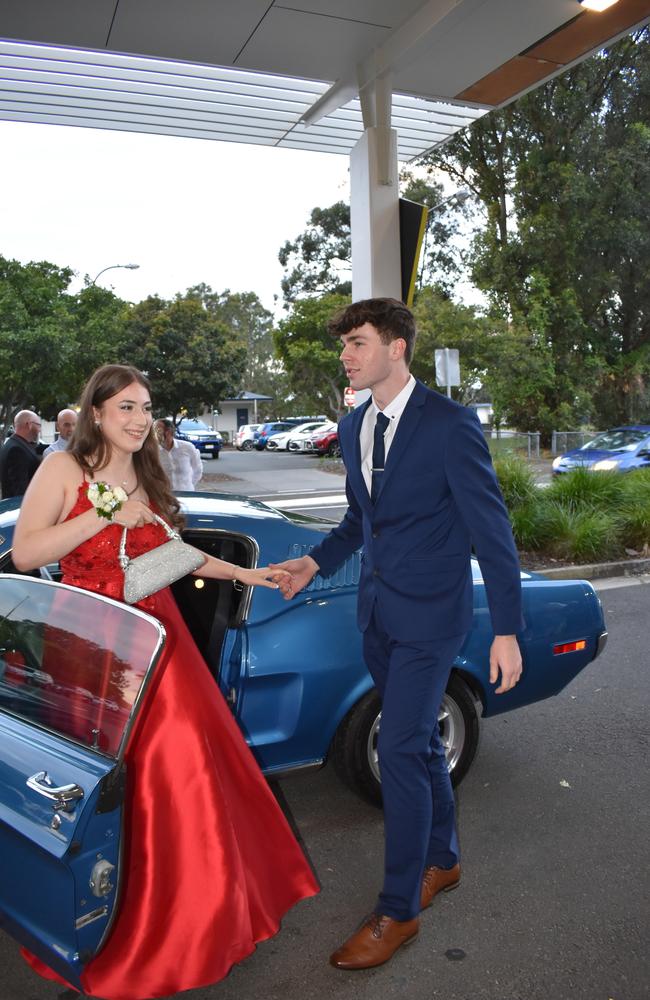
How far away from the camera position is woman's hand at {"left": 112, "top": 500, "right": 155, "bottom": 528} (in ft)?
8.26

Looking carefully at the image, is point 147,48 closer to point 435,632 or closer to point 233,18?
point 233,18

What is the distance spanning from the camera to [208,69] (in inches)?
269

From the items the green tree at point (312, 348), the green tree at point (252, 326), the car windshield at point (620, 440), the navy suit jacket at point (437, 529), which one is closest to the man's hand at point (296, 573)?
the navy suit jacket at point (437, 529)

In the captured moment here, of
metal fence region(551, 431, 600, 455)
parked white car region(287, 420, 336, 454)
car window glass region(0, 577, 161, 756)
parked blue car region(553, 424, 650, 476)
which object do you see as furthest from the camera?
parked white car region(287, 420, 336, 454)

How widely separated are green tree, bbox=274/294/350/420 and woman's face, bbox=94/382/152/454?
3184 cm

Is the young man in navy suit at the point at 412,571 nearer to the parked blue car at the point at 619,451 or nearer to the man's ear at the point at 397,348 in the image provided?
the man's ear at the point at 397,348

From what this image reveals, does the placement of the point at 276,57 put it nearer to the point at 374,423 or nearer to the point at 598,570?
the point at 374,423

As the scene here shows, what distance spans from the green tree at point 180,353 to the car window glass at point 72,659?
32411 millimetres

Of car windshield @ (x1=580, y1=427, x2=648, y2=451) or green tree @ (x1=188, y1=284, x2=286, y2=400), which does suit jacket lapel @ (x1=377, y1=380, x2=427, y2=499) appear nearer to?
car windshield @ (x1=580, y1=427, x2=648, y2=451)

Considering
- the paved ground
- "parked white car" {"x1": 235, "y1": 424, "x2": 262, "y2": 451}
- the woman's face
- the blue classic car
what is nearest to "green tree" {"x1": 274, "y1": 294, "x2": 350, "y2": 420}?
"parked white car" {"x1": 235, "y1": 424, "x2": 262, "y2": 451}

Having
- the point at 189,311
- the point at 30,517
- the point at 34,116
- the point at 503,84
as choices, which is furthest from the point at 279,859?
the point at 189,311

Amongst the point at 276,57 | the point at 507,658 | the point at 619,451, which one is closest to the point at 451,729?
the point at 507,658

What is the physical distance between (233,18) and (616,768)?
541cm

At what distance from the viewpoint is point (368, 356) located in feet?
8.62
